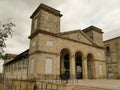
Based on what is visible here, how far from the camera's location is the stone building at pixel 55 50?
17.4 m

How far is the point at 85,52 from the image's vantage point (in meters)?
22.7

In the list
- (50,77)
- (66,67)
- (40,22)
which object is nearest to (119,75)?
(66,67)

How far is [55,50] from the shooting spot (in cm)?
1869

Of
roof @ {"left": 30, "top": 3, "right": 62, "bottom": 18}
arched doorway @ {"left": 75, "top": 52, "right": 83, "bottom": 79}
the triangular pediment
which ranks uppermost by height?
roof @ {"left": 30, "top": 3, "right": 62, "bottom": 18}

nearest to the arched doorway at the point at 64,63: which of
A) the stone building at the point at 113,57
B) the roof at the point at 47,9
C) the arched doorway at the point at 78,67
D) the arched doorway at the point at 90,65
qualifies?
the arched doorway at the point at 78,67

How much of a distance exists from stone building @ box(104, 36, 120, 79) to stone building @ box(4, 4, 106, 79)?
9750mm

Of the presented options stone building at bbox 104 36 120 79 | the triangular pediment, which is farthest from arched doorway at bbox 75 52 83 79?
stone building at bbox 104 36 120 79

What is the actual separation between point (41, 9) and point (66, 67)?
33.1 ft

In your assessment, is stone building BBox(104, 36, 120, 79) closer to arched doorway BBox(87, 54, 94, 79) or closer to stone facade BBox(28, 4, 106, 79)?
stone facade BBox(28, 4, 106, 79)

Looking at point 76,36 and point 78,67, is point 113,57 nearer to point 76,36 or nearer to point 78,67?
point 78,67

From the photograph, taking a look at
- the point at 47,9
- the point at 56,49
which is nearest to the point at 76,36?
the point at 56,49

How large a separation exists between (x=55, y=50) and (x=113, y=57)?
21816 mm

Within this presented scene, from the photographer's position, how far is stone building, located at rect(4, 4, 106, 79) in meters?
17.4

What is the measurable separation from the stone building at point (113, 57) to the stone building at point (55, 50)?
32.0 feet
